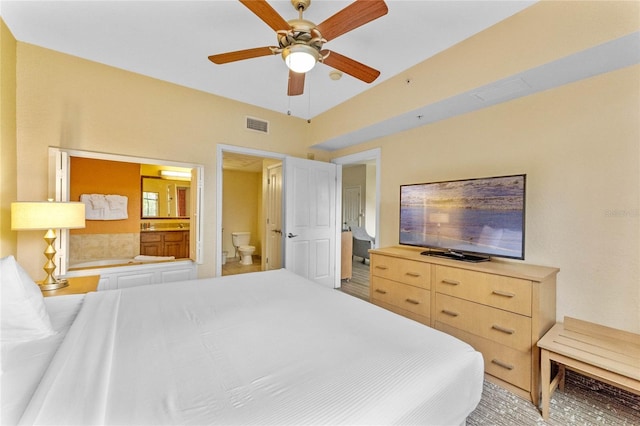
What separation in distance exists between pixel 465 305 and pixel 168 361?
7.06ft

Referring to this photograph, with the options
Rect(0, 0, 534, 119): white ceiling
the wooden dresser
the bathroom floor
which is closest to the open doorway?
the bathroom floor

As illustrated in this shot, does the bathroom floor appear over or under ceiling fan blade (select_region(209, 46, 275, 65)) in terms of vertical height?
under

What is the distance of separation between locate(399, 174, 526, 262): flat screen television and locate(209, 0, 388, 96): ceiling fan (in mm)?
1368

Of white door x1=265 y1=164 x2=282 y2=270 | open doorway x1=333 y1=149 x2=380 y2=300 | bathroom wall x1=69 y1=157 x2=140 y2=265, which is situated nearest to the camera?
bathroom wall x1=69 y1=157 x2=140 y2=265

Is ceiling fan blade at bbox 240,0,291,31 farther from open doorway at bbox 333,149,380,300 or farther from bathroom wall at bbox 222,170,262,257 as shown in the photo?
bathroom wall at bbox 222,170,262,257

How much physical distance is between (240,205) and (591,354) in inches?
257

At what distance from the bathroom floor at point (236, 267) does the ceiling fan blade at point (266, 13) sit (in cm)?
459

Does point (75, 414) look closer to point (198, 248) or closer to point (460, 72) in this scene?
point (198, 248)

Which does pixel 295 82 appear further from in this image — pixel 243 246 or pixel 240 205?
pixel 240 205

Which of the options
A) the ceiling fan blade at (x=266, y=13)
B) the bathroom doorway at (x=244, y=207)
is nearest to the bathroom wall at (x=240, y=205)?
the bathroom doorway at (x=244, y=207)

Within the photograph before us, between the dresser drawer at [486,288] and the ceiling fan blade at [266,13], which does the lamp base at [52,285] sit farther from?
the dresser drawer at [486,288]

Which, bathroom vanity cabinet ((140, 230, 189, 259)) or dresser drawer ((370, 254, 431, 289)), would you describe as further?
bathroom vanity cabinet ((140, 230, 189, 259))

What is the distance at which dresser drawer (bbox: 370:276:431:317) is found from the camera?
2471 millimetres

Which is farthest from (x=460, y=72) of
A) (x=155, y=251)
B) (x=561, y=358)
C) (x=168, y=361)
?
(x=155, y=251)
